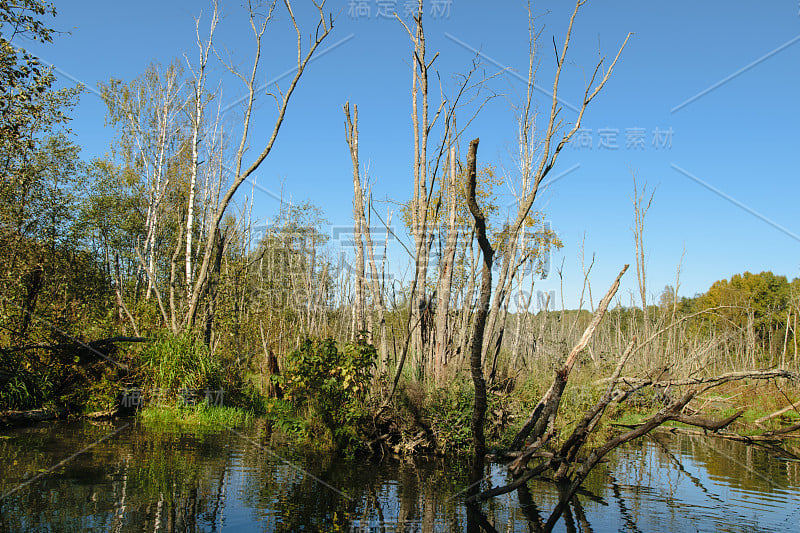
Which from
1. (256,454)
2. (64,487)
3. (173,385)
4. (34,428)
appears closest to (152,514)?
(64,487)

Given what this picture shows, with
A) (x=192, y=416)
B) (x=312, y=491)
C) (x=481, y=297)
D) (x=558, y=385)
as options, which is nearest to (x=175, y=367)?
(x=192, y=416)

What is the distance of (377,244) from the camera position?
954 centimetres

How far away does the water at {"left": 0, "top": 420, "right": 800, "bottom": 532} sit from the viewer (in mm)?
4410

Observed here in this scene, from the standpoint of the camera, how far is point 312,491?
5.36 meters

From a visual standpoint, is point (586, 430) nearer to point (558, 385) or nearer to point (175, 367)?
point (558, 385)

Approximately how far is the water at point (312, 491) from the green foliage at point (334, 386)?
15.1 inches

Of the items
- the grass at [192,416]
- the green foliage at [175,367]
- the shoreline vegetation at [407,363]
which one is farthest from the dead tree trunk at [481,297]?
the green foliage at [175,367]

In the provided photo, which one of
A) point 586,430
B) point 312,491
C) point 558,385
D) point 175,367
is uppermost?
point 558,385

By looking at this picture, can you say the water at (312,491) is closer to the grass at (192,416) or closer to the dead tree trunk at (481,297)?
the dead tree trunk at (481,297)

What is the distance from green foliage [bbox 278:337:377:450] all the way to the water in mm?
384

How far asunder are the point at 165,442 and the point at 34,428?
88.9 inches

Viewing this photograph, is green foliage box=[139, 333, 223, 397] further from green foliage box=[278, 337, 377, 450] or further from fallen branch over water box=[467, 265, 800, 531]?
fallen branch over water box=[467, 265, 800, 531]

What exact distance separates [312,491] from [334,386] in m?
1.80

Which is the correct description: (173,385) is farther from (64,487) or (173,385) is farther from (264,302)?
(264,302)
